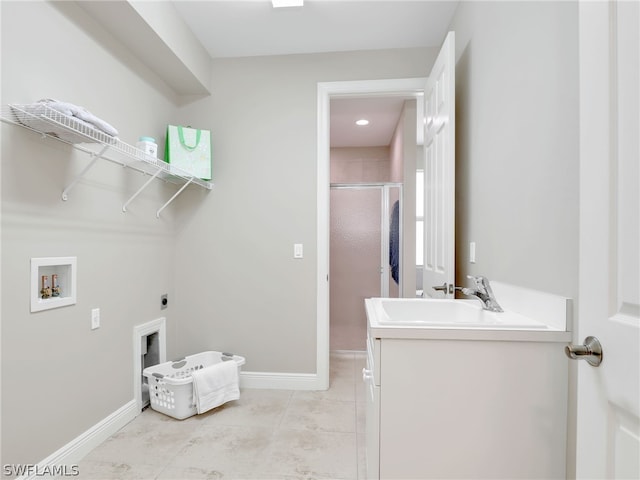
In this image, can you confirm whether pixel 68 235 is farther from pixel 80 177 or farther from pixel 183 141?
pixel 183 141

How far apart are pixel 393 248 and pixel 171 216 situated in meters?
2.16

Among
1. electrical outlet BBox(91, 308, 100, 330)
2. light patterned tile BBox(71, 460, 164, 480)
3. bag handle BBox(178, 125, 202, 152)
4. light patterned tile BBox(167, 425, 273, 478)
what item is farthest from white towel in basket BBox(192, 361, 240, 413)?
bag handle BBox(178, 125, 202, 152)

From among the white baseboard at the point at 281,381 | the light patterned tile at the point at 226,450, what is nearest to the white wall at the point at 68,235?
the light patterned tile at the point at 226,450

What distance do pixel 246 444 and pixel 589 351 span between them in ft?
5.57

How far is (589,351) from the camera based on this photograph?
0.69 metres

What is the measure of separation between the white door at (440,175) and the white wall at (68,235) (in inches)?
72.5

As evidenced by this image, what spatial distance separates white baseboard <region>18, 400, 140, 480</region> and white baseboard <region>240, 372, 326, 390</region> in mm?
755

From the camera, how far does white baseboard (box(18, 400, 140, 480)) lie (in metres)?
1.54

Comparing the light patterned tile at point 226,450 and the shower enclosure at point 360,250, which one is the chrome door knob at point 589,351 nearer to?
the light patterned tile at point 226,450

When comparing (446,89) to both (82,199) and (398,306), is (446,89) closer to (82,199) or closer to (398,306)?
(398,306)

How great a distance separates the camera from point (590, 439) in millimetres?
712

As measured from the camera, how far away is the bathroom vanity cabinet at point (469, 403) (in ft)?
3.21

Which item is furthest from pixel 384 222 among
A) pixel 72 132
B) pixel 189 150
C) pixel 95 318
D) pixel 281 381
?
pixel 72 132

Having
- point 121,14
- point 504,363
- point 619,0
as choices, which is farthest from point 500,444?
point 121,14
